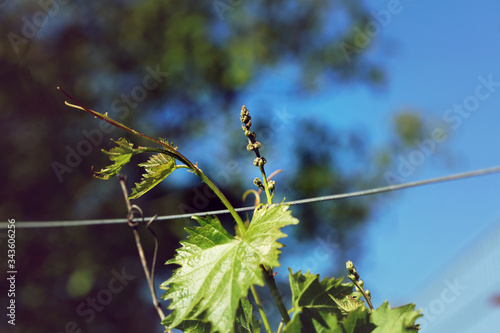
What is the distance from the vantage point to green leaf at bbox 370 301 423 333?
0.35 meters

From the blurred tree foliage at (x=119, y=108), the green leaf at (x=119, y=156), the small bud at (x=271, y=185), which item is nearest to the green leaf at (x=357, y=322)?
the small bud at (x=271, y=185)

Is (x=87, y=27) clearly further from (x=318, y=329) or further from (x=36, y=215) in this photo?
(x=318, y=329)

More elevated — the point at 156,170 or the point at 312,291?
the point at 156,170

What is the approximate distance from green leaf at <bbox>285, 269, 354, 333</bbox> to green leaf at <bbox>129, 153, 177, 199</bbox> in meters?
0.16

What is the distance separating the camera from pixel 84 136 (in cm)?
551

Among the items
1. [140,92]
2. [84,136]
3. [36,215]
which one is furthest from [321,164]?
[36,215]

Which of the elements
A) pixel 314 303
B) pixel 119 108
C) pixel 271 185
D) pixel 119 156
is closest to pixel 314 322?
pixel 314 303

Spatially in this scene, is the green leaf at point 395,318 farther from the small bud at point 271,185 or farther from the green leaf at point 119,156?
the green leaf at point 119,156

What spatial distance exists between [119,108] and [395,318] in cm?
588

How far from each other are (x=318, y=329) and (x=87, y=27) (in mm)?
6514

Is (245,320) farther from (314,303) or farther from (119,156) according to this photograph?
(119,156)

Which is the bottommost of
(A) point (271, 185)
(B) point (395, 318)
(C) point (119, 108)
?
(B) point (395, 318)

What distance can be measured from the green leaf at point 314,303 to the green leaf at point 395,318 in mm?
34

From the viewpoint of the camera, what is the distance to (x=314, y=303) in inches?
15.0
